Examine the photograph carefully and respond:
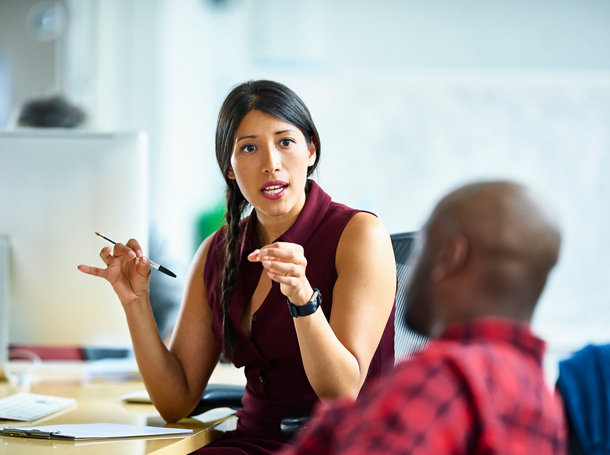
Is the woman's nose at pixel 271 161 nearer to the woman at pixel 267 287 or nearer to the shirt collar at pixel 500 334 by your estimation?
the woman at pixel 267 287

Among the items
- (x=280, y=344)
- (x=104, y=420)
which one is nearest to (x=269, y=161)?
(x=280, y=344)

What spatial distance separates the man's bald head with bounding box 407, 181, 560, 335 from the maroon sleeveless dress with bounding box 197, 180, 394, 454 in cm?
75

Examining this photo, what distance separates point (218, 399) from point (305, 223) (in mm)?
441

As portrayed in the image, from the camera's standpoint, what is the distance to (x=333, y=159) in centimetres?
402

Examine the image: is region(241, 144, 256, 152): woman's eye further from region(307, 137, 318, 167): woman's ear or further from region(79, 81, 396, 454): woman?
region(307, 137, 318, 167): woman's ear

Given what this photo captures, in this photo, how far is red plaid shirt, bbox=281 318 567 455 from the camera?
70 cm

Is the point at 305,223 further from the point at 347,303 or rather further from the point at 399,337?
the point at 399,337

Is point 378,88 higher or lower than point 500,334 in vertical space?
higher

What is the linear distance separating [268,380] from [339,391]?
24 centimetres

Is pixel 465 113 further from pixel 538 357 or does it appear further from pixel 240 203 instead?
pixel 538 357

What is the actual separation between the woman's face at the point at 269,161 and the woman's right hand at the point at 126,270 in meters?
0.26

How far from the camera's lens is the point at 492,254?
0.80 m

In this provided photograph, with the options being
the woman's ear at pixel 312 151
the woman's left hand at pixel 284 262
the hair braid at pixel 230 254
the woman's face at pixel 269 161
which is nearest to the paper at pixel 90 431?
the hair braid at pixel 230 254

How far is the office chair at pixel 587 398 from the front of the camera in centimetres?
103
